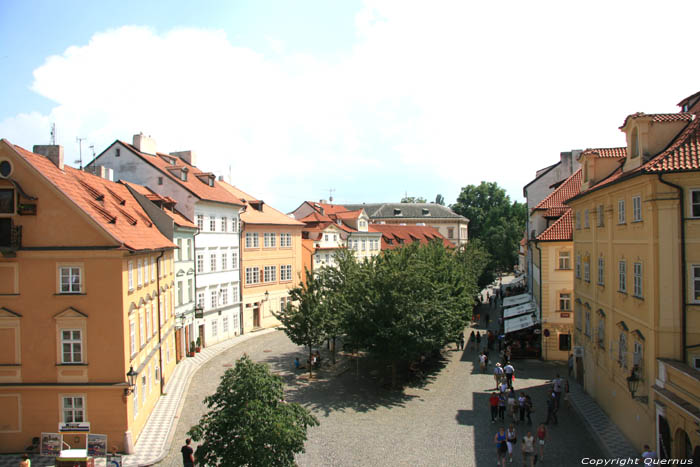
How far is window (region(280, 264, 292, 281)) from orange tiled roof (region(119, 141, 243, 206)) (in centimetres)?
826

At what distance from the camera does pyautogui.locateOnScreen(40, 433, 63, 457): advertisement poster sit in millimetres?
16406

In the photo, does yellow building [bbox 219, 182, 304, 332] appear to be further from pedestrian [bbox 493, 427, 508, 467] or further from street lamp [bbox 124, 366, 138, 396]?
pedestrian [bbox 493, 427, 508, 467]

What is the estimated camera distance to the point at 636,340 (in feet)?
56.7

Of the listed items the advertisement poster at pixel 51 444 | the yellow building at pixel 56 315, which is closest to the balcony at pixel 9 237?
the yellow building at pixel 56 315

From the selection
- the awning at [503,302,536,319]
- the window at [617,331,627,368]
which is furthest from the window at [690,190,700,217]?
the awning at [503,302,536,319]

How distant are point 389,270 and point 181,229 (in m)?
14.3

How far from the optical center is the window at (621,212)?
18797 millimetres

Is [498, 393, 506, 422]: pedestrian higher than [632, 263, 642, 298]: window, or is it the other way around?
[632, 263, 642, 298]: window

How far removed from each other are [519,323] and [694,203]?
21.2 meters

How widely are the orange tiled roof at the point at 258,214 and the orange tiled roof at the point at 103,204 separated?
1729 cm

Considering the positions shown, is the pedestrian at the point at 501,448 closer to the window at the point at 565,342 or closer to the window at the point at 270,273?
the window at the point at 565,342

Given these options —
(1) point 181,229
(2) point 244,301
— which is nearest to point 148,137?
(1) point 181,229

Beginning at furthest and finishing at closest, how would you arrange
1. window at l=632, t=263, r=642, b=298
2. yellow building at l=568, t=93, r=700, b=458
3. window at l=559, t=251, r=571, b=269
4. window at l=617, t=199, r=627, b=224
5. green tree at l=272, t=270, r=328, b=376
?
window at l=559, t=251, r=571, b=269, green tree at l=272, t=270, r=328, b=376, window at l=617, t=199, r=627, b=224, window at l=632, t=263, r=642, b=298, yellow building at l=568, t=93, r=700, b=458

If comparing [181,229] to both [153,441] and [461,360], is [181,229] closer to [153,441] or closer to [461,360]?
[153,441]
